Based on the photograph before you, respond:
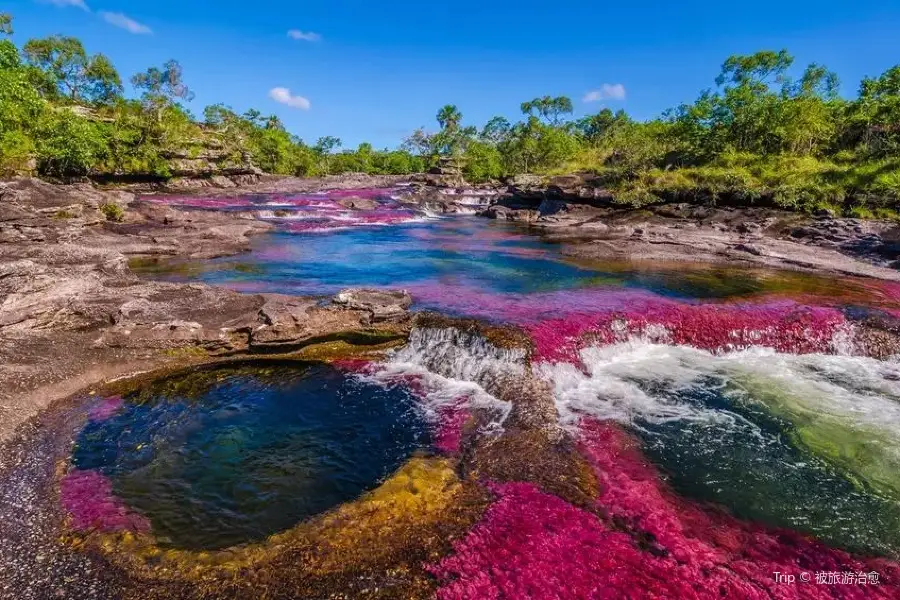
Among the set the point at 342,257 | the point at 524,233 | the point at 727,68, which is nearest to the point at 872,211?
the point at 524,233

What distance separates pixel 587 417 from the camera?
10422mm

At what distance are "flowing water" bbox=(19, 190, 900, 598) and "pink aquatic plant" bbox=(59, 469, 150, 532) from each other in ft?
0.14

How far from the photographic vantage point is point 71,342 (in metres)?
11.4

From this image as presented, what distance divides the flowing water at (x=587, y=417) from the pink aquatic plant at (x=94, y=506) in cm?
4

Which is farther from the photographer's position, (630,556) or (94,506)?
(94,506)

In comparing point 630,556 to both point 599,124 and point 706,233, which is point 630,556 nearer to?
point 706,233

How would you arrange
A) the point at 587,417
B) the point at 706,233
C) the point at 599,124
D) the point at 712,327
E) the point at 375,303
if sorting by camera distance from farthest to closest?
the point at 599,124
the point at 706,233
the point at 712,327
the point at 375,303
the point at 587,417

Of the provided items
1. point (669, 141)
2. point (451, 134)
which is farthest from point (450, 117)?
point (669, 141)

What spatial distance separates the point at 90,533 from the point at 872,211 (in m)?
44.2

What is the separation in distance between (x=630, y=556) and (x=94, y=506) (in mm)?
7789

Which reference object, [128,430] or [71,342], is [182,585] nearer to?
[128,430]

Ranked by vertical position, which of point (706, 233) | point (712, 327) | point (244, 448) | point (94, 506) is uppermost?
point (706, 233)

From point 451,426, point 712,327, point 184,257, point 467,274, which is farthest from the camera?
point 184,257

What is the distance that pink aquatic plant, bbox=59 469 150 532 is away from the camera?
6.54m
